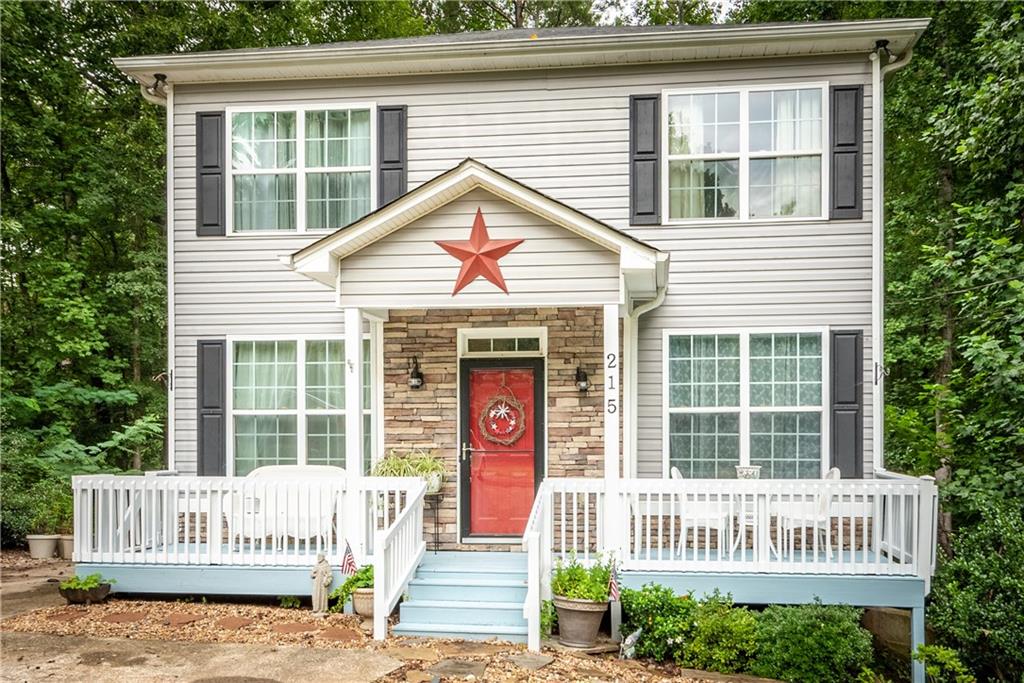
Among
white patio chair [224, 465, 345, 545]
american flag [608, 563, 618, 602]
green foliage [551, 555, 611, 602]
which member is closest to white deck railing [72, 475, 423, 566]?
white patio chair [224, 465, 345, 545]

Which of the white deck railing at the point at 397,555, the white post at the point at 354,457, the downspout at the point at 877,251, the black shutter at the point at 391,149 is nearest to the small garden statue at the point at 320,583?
the white post at the point at 354,457

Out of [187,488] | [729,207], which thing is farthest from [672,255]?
[187,488]

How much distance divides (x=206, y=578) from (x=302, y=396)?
2150mm

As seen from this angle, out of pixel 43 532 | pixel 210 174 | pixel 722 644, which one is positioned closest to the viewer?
pixel 722 644

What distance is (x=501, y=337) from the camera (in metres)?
8.09

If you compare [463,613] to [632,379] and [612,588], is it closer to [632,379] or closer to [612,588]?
[612,588]

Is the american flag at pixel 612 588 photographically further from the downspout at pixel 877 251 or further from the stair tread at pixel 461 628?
the downspout at pixel 877 251

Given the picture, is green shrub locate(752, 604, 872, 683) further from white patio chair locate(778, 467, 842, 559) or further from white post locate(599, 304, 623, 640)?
white post locate(599, 304, 623, 640)

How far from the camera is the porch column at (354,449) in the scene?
6.77 m

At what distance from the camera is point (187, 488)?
6.98 meters

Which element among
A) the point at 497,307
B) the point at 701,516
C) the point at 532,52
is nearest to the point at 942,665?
the point at 701,516

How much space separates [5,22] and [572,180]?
391 inches

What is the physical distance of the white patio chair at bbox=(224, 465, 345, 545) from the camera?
273 inches

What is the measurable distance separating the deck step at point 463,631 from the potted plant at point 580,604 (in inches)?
15.0
